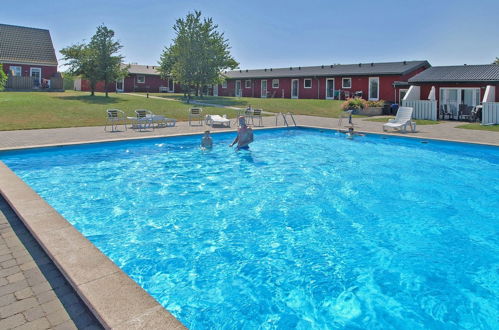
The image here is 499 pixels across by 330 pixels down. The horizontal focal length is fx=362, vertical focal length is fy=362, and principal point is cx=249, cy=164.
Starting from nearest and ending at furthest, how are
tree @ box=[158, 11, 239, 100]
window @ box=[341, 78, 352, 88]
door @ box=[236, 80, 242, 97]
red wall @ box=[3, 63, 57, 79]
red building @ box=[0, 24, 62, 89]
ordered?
1. red building @ box=[0, 24, 62, 89]
2. tree @ box=[158, 11, 239, 100]
3. red wall @ box=[3, 63, 57, 79]
4. window @ box=[341, 78, 352, 88]
5. door @ box=[236, 80, 242, 97]

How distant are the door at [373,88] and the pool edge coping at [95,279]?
110 ft

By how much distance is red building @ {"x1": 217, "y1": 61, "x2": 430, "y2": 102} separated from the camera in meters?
33.2

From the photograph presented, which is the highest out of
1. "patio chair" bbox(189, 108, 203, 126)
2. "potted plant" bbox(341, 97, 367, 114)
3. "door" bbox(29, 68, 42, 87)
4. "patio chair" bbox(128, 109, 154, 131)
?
"door" bbox(29, 68, 42, 87)

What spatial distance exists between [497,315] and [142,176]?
833 cm

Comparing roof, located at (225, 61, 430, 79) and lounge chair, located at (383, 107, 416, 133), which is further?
roof, located at (225, 61, 430, 79)

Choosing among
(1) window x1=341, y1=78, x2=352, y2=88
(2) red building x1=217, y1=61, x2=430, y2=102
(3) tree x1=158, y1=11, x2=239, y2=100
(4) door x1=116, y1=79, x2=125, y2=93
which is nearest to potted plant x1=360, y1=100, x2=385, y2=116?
(2) red building x1=217, y1=61, x2=430, y2=102

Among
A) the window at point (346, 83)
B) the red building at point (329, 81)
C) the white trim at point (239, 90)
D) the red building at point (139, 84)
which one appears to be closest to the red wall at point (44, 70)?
the red building at point (139, 84)

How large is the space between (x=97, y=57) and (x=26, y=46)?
12.9 m

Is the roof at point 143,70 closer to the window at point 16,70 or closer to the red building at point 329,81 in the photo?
the red building at point 329,81

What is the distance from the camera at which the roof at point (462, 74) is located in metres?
23.2

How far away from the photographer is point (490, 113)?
66.5 feet

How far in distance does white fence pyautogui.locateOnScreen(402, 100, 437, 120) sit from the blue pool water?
1116 cm

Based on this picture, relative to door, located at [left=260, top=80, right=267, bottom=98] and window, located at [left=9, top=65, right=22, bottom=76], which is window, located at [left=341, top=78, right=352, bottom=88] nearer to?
door, located at [left=260, top=80, right=267, bottom=98]

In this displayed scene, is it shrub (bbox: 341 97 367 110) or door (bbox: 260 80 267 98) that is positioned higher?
door (bbox: 260 80 267 98)
